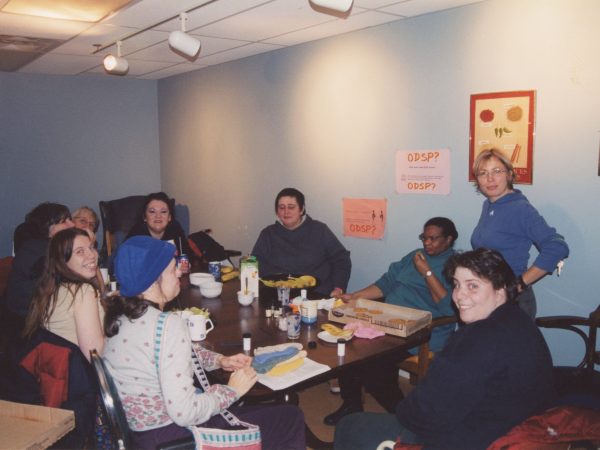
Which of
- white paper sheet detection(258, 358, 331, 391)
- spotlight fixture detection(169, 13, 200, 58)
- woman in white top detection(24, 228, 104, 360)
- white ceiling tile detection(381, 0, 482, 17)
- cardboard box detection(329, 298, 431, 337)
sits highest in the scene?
white ceiling tile detection(381, 0, 482, 17)

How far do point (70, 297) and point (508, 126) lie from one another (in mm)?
2534

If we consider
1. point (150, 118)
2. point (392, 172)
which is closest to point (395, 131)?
point (392, 172)

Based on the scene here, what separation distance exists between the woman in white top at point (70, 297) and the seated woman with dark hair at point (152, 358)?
1.40 ft

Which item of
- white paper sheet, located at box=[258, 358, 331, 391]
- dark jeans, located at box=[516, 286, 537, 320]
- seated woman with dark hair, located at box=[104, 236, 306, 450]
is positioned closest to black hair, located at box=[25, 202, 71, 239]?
seated woman with dark hair, located at box=[104, 236, 306, 450]

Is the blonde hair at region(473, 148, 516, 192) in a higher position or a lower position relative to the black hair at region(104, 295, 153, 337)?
higher

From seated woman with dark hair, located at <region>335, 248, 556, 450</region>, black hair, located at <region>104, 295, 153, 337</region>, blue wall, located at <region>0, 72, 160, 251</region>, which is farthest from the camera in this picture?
blue wall, located at <region>0, 72, 160, 251</region>

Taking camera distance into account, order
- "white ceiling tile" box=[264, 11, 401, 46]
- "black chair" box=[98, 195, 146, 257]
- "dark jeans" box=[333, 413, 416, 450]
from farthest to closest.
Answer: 1. "black chair" box=[98, 195, 146, 257]
2. "white ceiling tile" box=[264, 11, 401, 46]
3. "dark jeans" box=[333, 413, 416, 450]

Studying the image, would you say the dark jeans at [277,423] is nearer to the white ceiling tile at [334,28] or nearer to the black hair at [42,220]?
the black hair at [42,220]

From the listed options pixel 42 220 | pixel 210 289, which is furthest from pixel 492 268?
pixel 42 220

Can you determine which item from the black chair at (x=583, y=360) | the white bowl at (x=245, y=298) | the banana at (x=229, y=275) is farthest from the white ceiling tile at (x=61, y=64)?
the black chair at (x=583, y=360)

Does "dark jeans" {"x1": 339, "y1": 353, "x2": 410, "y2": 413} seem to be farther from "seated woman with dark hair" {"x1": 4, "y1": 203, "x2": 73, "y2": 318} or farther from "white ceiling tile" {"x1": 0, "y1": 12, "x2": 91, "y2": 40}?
"white ceiling tile" {"x1": 0, "y1": 12, "x2": 91, "y2": 40}

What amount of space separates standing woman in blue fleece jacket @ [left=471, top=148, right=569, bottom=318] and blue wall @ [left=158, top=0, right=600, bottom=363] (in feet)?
0.94

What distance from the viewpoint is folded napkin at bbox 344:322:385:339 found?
235 cm

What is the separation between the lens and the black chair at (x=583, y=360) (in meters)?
2.58
